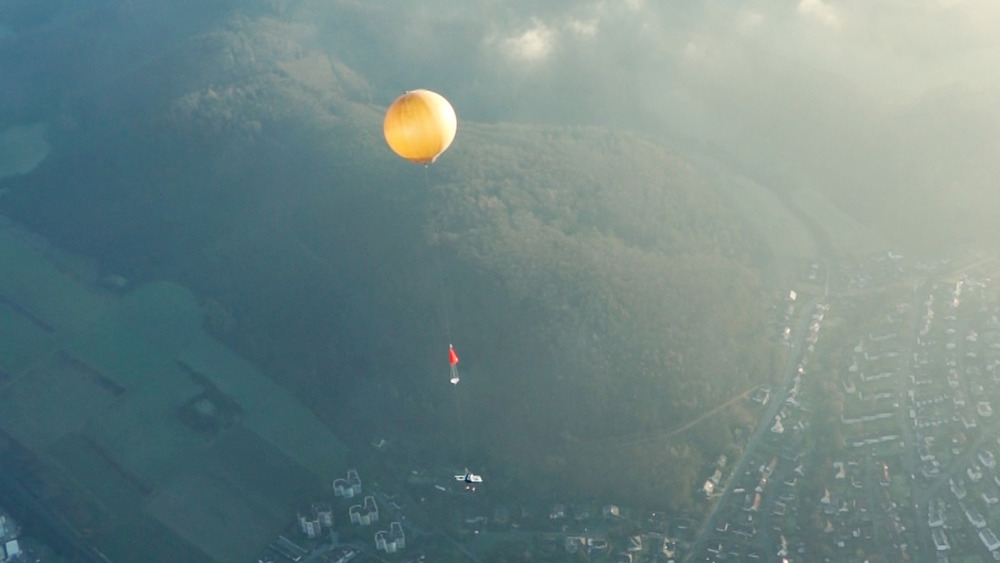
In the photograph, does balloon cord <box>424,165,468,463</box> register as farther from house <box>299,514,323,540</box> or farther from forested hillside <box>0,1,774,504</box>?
house <box>299,514,323,540</box>

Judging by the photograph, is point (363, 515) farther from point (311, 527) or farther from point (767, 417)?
point (767, 417)

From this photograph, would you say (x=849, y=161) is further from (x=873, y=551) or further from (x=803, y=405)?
(x=873, y=551)

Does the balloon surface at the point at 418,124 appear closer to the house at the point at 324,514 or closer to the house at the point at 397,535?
the house at the point at 397,535

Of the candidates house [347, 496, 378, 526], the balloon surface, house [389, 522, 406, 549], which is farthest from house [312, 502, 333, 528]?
the balloon surface

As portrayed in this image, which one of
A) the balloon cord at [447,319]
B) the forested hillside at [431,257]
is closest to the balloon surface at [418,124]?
the balloon cord at [447,319]

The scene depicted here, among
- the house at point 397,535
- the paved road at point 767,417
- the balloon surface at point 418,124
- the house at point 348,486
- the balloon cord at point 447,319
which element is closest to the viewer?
the balloon surface at point 418,124

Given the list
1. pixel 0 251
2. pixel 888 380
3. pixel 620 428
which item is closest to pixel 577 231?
pixel 620 428

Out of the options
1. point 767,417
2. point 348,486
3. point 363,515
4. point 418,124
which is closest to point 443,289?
point 348,486
